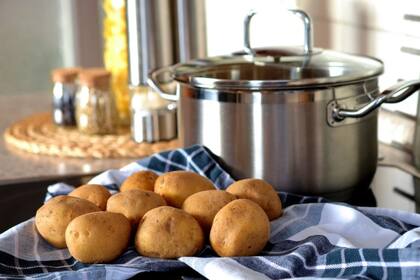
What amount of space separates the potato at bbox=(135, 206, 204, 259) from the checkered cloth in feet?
0.03

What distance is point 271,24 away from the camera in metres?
1.54

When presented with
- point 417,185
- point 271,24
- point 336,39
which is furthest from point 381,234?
point 271,24

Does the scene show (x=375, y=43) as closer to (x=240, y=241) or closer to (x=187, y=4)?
(x=187, y=4)

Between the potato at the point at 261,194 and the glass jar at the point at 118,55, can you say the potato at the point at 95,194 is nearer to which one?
the potato at the point at 261,194

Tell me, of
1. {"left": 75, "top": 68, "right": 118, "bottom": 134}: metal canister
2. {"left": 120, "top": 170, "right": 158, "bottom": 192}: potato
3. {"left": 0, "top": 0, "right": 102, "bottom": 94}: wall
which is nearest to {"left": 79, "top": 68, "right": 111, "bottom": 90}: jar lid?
{"left": 75, "top": 68, "right": 118, "bottom": 134}: metal canister

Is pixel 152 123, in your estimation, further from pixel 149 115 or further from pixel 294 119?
pixel 294 119

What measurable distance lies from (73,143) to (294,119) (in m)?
0.50

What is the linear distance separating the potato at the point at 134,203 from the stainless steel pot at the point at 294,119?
6.3 inches

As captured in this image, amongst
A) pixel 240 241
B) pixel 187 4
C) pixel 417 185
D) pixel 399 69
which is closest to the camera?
pixel 240 241

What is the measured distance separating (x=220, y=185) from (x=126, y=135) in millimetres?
460

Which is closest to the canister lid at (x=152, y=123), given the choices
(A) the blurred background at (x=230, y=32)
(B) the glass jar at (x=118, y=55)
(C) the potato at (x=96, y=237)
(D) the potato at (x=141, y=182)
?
(B) the glass jar at (x=118, y=55)

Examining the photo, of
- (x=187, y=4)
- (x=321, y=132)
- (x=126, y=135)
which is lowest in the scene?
(x=126, y=135)

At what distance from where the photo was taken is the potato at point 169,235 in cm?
70

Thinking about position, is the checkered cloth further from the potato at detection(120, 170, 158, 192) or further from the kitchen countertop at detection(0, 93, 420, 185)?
the kitchen countertop at detection(0, 93, 420, 185)
